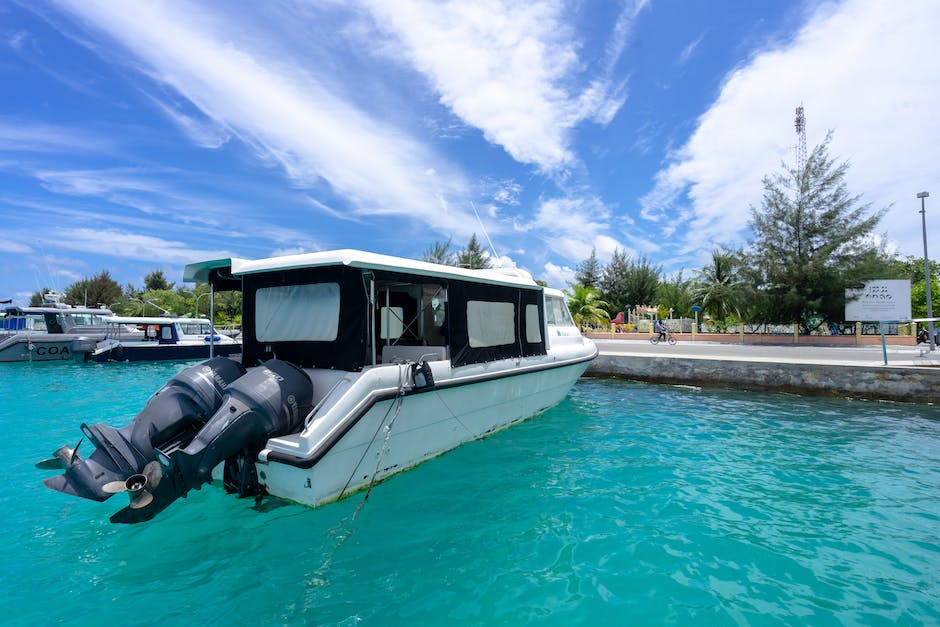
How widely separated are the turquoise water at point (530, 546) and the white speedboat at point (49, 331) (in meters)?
20.5

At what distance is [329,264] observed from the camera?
5059 millimetres

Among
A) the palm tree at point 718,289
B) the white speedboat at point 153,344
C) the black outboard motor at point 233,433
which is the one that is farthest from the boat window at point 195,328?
the palm tree at point 718,289

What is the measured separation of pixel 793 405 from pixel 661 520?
8041mm

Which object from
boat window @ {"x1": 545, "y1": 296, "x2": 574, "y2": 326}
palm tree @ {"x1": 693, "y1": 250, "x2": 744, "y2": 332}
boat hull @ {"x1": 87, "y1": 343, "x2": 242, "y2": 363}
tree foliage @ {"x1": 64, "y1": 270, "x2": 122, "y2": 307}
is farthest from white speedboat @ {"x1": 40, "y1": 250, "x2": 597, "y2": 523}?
tree foliage @ {"x1": 64, "y1": 270, "x2": 122, "y2": 307}

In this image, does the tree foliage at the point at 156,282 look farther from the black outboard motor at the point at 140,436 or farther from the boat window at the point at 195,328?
the black outboard motor at the point at 140,436

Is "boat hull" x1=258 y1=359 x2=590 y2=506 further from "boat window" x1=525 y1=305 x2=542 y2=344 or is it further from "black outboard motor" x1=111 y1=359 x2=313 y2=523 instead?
"boat window" x1=525 y1=305 x2=542 y2=344

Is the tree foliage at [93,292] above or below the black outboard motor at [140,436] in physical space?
above

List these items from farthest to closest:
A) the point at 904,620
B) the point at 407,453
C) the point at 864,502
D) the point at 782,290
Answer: the point at 782,290 < the point at 407,453 < the point at 864,502 < the point at 904,620

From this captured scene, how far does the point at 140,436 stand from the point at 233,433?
912 millimetres

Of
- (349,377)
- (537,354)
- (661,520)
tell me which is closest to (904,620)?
(661,520)

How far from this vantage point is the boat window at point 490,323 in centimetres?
695

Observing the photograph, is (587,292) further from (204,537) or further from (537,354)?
(204,537)

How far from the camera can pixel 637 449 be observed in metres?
7.20

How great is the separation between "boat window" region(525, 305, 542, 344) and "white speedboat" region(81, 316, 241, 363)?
1768 cm
